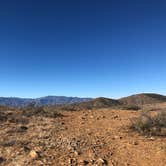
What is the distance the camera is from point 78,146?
8.04 meters

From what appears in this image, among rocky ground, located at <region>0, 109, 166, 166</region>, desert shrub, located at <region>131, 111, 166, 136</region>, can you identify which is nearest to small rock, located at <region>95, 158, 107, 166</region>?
rocky ground, located at <region>0, 109, 166, 166</region>

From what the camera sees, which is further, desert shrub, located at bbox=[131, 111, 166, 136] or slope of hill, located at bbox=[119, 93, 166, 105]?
slope of hill, located at bbox=[119, 93, 166, 105]

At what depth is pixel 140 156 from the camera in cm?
712

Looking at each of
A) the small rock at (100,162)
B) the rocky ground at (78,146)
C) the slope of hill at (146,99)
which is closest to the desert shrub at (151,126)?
the rocky ground at (78,146)

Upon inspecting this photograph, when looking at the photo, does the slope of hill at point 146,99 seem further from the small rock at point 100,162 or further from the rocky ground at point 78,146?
the small rock at point 100,162

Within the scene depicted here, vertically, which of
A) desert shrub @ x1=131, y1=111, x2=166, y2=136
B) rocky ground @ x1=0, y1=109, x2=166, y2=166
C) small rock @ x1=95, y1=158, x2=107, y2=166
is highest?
desert shrub @ x1=131, y1=111, x2=166, y2=136

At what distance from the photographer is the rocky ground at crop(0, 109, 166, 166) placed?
674cm

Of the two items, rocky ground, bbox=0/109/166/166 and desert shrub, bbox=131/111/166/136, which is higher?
desert shrub, bbox=131/111/166/136

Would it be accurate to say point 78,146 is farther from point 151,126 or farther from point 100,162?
point 151,126

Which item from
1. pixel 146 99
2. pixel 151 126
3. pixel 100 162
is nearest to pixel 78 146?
pixel 100 162

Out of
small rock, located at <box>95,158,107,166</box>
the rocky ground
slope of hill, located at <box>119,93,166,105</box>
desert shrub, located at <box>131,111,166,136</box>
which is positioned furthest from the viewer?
slope of hill, located at <box>119,93,166,105</box>

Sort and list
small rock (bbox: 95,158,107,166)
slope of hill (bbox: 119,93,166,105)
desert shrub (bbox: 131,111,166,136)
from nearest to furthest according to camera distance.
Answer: small rock (bbox: 95,158,107,166) < desert shrub (bbox: 131,111,166,136) < slope of hill (bbox: 119,93,166,105)

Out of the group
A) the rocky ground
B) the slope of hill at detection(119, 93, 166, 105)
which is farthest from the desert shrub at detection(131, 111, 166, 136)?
the slope of hill at detection(119, 93, 166, 105)

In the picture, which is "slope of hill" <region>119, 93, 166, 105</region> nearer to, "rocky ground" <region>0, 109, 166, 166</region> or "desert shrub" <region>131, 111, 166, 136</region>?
"desert shrub" <region>131, 111, 166, 136</region>
